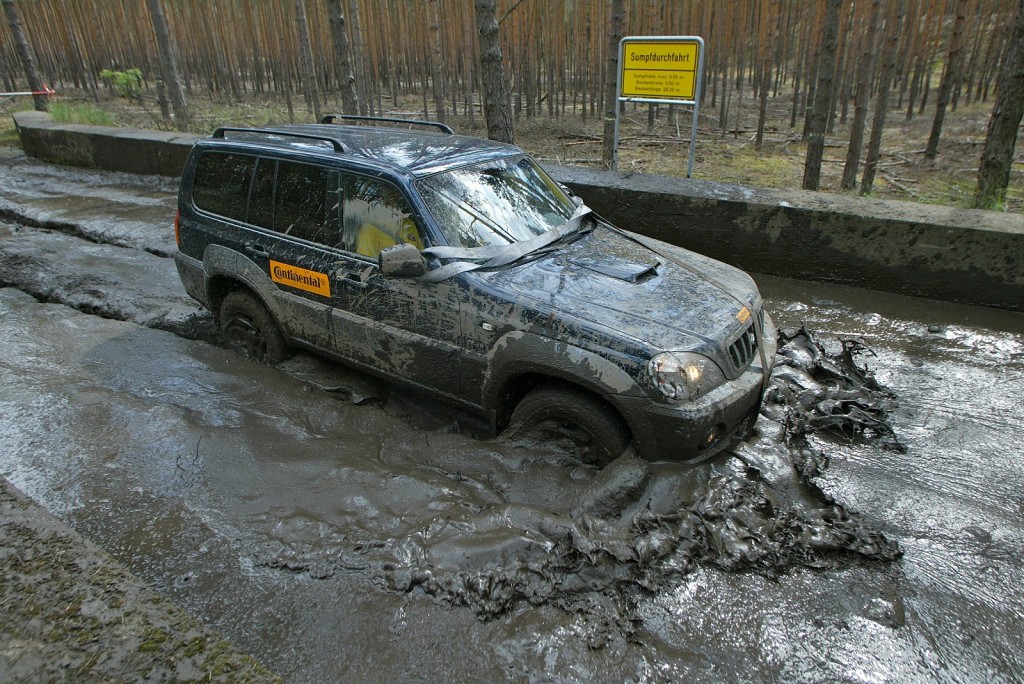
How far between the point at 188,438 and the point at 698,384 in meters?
2.97

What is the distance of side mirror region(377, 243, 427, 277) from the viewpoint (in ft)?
11.3

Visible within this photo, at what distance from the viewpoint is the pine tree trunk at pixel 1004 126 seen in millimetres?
6223

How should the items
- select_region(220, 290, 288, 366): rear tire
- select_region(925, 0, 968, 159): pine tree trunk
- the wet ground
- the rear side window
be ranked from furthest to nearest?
select_region(925, 0, 968, 159): pine tree trunk
select_region(220, 290, 288, 366): rear tire
the rear side window
the wet ground

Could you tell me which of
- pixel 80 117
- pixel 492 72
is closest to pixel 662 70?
pixel 492 72

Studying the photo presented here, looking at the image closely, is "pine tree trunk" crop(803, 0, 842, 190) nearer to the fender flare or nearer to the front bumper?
the front bumper

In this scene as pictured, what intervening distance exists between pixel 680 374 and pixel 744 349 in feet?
2.02

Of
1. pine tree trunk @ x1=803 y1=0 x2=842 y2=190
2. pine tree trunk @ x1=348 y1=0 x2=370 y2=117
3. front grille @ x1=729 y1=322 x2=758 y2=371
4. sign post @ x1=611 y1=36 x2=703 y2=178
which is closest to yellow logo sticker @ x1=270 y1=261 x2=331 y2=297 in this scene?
front grille @ x1=729 y1=322 x2=758 y2=371

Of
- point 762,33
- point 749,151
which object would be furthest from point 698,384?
point 762,33

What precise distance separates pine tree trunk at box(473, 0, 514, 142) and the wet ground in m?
4.02

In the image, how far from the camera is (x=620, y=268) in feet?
12.3

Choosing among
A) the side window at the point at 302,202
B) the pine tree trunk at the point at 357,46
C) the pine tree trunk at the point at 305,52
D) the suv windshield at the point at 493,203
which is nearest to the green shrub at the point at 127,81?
the pine tree trunk at the point at 305,52

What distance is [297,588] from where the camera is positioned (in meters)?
2.84

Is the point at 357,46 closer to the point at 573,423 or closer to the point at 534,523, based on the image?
the point at 573,423

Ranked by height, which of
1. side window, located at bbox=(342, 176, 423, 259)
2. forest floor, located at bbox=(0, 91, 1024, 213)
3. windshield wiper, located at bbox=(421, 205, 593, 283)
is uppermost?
side window, located at bbox=(342, 176, 423, 259)
